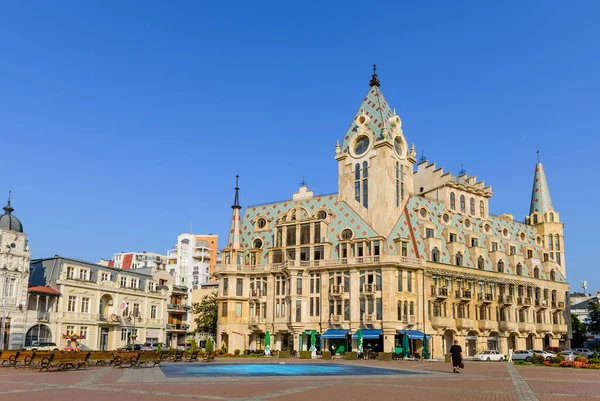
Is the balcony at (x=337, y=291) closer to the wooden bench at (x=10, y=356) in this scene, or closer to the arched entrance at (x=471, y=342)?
the arched entrance at (x=471, y=342)

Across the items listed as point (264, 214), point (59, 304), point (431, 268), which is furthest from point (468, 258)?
point (59, 304)

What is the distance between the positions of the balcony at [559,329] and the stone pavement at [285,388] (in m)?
56.4

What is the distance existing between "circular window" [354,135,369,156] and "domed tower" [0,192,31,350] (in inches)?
1547

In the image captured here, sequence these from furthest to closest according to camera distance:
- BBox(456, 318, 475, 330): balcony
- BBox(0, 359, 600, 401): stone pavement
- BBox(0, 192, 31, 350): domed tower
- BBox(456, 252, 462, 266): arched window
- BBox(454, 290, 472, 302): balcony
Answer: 1. BBox(456, 252, 462, 266): arched window
2. BBox(454, 290, 472, 302): balcony
3. BBox(456, 318, 475, 330): balcony
4. BBox(0, 192, 31, 350): domed tower
5. BBox(0, 359, 600, 401): stone pavement

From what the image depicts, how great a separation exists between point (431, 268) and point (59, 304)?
41979 mm

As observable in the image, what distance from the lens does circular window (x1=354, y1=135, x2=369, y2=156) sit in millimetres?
75125

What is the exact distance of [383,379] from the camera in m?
29.2

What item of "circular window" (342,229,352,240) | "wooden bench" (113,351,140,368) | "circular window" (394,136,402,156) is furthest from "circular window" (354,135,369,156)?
"wooden bench" (113,351,140,368)

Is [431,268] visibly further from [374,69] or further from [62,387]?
[62,387]

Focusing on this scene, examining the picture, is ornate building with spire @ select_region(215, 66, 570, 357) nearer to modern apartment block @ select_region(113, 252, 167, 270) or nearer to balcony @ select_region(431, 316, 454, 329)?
balcony @ select_region(431, 316, 454, 329)

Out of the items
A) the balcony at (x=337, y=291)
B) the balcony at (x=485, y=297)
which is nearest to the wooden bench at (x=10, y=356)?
the balcony at (x=337, y=291)

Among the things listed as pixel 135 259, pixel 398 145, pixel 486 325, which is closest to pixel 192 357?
pixel 398 145

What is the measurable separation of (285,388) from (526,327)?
61.6 meters

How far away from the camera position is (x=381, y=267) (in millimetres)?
67312
